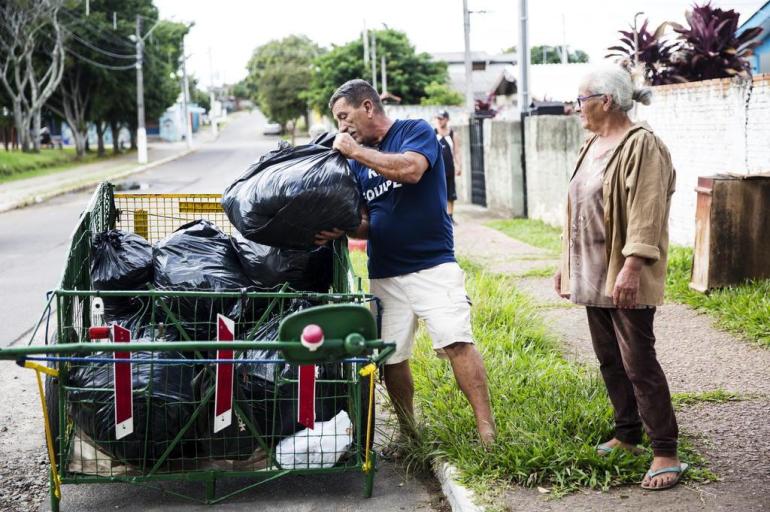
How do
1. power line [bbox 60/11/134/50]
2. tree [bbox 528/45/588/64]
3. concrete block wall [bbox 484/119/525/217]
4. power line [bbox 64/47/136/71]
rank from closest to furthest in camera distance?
1. concrete block wall [bbox 484/119/525/217]
2. power line [bbox 60/11/134/50]
3. power line [bbox 64/47/136/71]
4. tree [bbox 528/45/588/64]

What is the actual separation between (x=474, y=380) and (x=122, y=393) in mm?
1488

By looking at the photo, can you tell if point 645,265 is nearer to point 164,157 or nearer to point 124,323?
point 124,323

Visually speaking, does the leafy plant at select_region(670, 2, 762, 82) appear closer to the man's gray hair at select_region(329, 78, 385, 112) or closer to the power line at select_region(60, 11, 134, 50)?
the man's gray hair at select_region(329, 78, 385, 112)

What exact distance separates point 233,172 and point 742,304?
27082 mm

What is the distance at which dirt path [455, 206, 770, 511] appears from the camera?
3502 mm

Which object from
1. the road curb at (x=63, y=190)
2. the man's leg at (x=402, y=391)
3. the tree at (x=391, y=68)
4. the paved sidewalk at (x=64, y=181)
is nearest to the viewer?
the man's leg at (x=402, y=391)

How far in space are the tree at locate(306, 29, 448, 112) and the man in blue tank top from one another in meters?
47.6

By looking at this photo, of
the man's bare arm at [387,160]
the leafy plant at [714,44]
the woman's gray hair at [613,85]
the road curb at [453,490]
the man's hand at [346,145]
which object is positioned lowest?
the road curb at [453,490]

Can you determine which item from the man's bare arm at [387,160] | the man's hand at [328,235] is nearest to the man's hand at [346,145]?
the man's bare arm at [387,160]

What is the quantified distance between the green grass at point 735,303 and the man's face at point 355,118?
3.24 metres

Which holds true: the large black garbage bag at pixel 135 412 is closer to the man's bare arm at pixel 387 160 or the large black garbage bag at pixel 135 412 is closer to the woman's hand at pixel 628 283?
the man's bare arm at pixel 387 160

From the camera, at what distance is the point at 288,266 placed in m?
4.49

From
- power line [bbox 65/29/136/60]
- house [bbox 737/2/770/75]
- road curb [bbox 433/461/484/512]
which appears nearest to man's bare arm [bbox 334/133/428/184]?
road curb [bbox 433/461/484/512]

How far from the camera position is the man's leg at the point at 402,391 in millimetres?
4328
